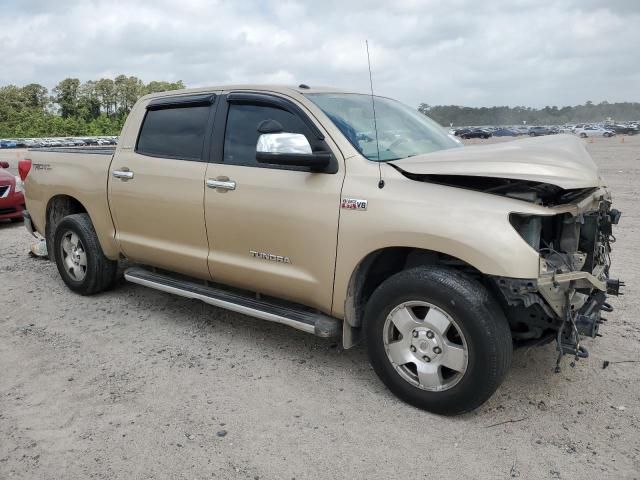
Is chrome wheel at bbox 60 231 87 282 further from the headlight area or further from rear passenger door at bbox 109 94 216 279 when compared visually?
the headlight area

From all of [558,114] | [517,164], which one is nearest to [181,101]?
[517,164]

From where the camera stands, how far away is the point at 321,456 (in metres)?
2.90

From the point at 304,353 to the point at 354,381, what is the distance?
569 millimetres

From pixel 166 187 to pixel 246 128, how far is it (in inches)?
33.4

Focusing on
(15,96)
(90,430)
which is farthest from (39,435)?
(15,96)

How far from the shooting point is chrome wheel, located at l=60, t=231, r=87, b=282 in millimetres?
5391

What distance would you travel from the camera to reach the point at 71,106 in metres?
81.1

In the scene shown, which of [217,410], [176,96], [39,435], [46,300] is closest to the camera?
[39,435]

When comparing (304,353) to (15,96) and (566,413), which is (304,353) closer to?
(566,413)

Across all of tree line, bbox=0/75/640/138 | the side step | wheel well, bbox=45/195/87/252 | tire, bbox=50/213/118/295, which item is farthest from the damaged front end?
tree line, bbox=0/75/640/138

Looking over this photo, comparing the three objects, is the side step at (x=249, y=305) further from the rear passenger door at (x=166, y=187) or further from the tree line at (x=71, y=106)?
the tree line at (x=71, y=106)

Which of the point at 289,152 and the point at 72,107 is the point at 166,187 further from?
the point at 72,107

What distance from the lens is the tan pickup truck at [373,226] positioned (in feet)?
9.86

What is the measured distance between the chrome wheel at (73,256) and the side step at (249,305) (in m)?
0.73
